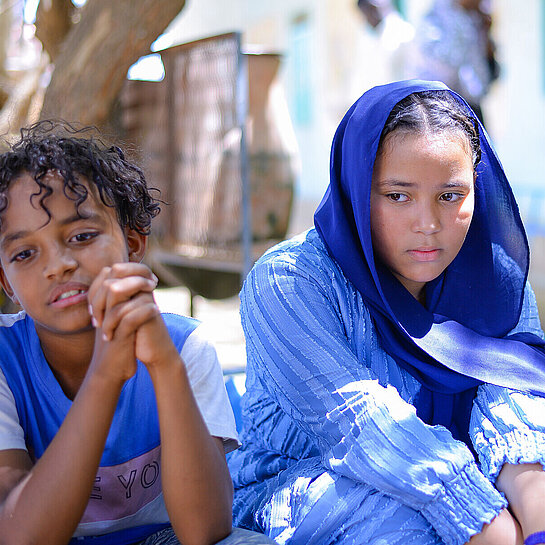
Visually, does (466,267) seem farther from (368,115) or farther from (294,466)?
(294,466)

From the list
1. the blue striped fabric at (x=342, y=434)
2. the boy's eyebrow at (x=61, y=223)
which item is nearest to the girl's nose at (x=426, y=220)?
the blue striped fabric at (x=342, y=434)

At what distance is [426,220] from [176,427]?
889 mm

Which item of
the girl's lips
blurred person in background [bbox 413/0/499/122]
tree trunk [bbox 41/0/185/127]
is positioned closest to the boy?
the girl's lips

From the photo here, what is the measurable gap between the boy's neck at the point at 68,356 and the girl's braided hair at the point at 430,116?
3.00 ft

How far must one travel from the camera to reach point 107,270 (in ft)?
5.00

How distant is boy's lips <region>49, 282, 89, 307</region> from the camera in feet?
5.61

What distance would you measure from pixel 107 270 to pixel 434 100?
3.68 ft

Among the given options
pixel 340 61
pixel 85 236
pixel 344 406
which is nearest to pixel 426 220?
pixel 344 406

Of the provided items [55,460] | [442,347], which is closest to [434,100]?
[442,347]

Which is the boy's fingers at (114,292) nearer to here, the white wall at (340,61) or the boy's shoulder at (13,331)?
the boy's shoulder at (13,331)

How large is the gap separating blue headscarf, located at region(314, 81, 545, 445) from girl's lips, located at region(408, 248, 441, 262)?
108mm

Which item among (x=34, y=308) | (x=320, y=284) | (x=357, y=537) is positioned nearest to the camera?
(x=34, y=308)

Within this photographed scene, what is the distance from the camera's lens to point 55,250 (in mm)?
1738

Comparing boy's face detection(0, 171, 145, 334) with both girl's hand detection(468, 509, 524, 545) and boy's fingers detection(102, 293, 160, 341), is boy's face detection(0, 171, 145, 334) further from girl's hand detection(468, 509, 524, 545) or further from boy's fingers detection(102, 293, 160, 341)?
girl's hand detection(468, 509, 524, 545)
